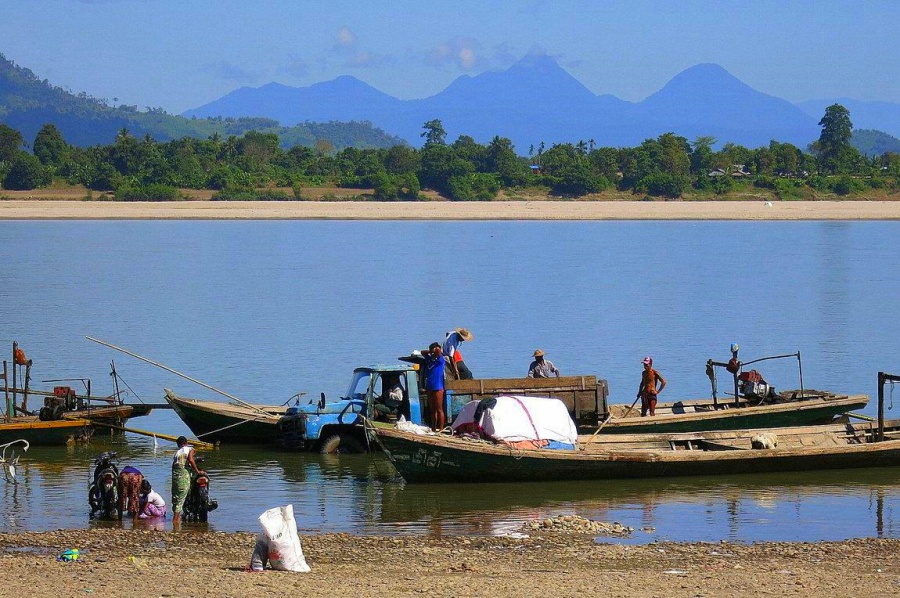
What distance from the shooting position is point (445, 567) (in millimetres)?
12664

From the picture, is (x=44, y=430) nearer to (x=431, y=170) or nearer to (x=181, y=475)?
(x=181, y=475)

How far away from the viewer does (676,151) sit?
115688 mm

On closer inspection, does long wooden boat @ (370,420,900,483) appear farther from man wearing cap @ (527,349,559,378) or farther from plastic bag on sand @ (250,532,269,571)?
plastic bag on sand @ (250,532,269,571)

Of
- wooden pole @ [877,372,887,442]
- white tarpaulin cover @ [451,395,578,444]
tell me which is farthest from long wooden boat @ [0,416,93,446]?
wooden pole @ [877,372,887,442]

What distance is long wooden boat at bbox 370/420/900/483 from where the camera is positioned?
55.8 feet

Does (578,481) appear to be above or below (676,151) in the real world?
below

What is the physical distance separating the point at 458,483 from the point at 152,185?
306ft

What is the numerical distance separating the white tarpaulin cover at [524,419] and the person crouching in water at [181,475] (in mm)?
3822

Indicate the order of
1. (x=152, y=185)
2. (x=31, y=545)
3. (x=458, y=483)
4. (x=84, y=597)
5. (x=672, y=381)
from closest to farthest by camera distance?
(x=84, y=597) < (x=31, y=545) < (x=458, y=483) < (x=672, y=381) < (x=152, y=185)

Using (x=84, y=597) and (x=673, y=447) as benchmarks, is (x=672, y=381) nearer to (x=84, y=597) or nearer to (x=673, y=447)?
(x=673, y=447)

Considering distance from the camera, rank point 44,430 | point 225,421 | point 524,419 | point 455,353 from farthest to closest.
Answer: point 225,421 < point 44,430 < point 455,353 < point 524,419

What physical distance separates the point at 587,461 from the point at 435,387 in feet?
7.54

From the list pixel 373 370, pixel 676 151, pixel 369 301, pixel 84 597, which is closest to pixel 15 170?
pixel 676 151

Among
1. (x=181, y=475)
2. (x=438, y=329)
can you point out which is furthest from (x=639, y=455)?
(x=438, y=329)
